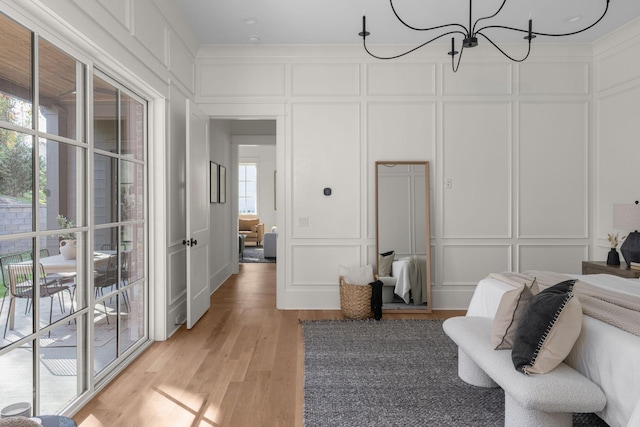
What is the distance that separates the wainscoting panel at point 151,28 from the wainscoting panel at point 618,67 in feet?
14.1

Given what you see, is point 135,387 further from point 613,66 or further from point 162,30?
point 613,66

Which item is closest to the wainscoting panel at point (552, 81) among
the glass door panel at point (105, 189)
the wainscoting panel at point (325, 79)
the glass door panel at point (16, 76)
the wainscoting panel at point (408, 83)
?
the wainscoting panel at point (408, 83)

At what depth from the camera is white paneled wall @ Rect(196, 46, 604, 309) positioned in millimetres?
4164

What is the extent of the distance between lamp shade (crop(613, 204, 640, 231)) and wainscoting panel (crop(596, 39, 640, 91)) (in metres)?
1.29

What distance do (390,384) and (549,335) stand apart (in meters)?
1.08

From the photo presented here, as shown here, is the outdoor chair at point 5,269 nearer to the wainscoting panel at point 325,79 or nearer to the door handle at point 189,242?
the door handle at point 189,242

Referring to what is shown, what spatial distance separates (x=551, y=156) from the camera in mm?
4180

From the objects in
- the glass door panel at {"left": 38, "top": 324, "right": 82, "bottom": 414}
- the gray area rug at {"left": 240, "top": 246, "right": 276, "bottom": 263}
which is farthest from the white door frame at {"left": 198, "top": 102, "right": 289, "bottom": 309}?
the gray area rug at {"left": 240, "top": 246, "right": 276, "bottom": 263}

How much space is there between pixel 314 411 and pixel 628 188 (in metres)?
3.70

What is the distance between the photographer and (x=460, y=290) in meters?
4.21

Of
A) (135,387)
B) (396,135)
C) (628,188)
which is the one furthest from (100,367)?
(628,188)

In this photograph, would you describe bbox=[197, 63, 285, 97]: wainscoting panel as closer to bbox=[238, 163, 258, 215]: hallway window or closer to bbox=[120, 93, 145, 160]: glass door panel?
bbox=[120, 93, 145, 160]: glass door panel

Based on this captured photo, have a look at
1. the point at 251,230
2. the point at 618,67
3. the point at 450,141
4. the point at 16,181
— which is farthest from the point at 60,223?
the point at 251,230

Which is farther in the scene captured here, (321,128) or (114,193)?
(321,128)
